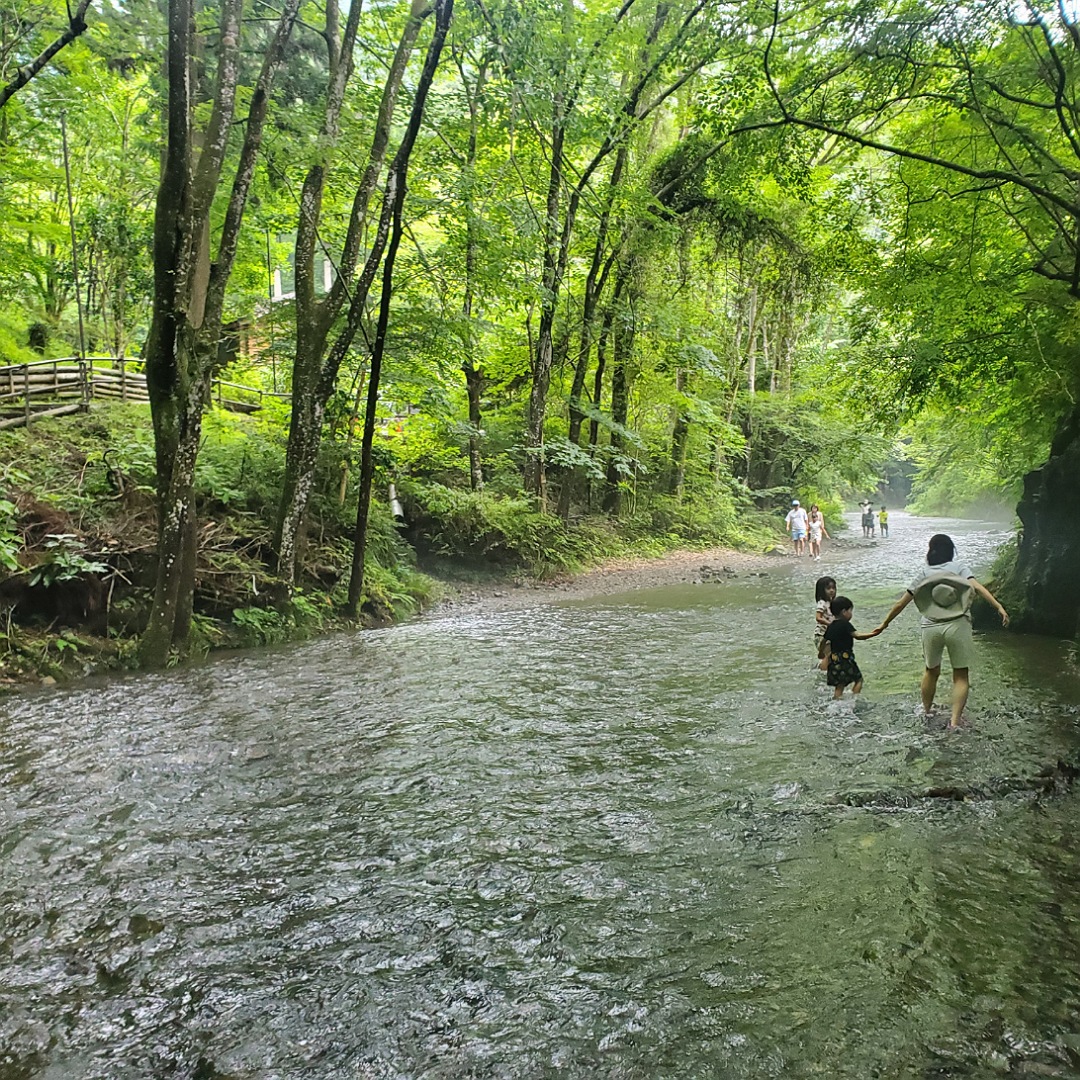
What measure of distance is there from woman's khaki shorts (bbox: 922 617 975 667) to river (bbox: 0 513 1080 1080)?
0.66 meters

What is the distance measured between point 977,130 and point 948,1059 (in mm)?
12334

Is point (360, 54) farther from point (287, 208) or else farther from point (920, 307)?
point (920, 307)

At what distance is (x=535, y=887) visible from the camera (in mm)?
3988

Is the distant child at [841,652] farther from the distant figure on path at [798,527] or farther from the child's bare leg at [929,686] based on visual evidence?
the distant figure on path at [798,527]

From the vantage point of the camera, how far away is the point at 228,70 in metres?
8.92

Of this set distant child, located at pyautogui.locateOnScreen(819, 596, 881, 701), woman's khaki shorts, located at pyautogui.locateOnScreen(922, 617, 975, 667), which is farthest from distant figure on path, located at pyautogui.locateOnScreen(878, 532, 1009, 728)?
distant child, located at pyautogui.locateOnScreen(819, 596, 881, 701)

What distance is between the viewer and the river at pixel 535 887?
282cm

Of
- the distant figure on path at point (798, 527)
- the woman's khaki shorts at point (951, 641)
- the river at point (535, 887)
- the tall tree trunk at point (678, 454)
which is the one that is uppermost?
the tall tree trunk at point (678, 454)

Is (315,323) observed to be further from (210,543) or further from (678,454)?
(678,454)

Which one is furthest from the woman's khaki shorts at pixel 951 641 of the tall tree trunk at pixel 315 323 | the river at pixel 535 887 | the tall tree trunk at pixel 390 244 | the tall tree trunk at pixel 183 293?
the tall tree trunk at pixel 315 323

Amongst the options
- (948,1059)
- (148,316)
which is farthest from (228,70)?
(148,316)

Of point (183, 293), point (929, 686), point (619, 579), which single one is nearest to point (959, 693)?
point (929, 686)

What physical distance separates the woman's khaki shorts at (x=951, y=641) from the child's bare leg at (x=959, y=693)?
0.26ft

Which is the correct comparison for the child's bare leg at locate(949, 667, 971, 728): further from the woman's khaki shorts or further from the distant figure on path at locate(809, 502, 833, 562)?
the distant figure on path at locate(809, 502, 833, 562)
